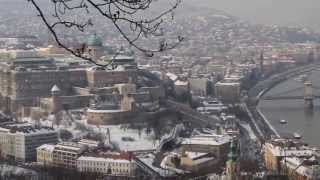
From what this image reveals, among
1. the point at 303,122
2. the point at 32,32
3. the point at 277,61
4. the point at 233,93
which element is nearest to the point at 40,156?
the point at 303,122

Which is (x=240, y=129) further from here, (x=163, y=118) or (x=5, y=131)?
(x=5, y=131)

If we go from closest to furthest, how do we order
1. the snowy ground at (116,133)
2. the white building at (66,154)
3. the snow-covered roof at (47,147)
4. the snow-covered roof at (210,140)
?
the white building at (66,154) < the snow-covered roof at (47,147) < the snow-covered roof at (210,140) < the snowy ground at (116,133)

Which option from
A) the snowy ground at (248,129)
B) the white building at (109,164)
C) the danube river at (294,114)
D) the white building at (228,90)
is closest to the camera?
the white building at (109,164)

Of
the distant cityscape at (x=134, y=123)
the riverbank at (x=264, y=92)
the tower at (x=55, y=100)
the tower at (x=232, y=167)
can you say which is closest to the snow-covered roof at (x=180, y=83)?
the distant cityscape at (x=134, y=123)

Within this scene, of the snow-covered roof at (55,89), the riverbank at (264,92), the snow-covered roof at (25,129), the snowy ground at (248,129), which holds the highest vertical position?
the snow-covered roof at (55,89)

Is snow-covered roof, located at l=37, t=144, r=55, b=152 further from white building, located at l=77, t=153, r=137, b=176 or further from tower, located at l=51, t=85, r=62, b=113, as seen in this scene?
tower, located at l=51, t=85, r=62, b=113

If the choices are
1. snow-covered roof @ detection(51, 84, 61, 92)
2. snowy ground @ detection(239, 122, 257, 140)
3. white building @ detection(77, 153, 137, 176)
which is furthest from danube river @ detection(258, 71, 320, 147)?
snow-covered roof @ detection(51, 84, 61, 92)

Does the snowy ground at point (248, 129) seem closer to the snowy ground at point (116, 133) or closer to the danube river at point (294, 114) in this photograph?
the danube river at point (294, 114)
